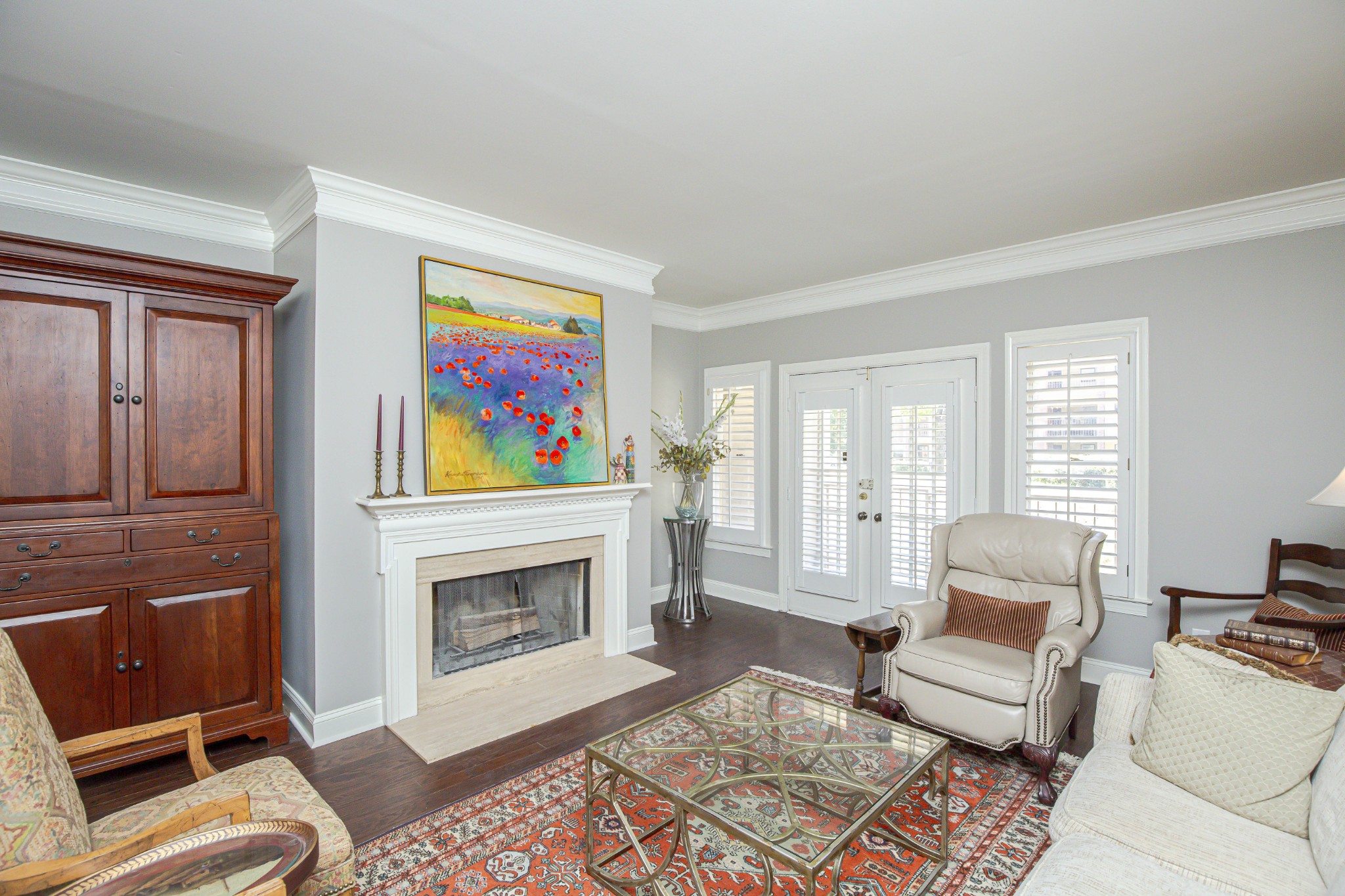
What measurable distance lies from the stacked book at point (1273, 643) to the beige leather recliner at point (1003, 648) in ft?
1.67

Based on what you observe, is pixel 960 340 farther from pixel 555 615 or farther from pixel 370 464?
pixel 370 464

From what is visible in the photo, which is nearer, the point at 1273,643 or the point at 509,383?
the point at 1273,643

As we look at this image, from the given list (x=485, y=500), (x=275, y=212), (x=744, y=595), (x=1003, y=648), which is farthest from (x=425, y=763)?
(x=744, y=595)

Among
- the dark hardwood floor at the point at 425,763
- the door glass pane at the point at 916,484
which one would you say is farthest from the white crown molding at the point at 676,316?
the dark hardwood floor at the point at 425,763


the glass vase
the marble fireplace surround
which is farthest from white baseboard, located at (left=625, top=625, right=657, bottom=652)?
the glass vase

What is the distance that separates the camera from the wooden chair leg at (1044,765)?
255cm

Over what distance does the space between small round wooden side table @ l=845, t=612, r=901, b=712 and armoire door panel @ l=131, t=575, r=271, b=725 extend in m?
2.85

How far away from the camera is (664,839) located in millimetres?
2289

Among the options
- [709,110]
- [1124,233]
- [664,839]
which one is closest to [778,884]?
[664,839]

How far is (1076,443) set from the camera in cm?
390

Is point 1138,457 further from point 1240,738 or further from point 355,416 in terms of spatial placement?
point 355,416

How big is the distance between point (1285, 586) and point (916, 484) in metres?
1.99

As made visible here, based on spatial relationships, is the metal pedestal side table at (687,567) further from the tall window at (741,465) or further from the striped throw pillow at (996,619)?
the striped throw pillow at (996,619)

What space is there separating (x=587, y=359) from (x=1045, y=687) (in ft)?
9.94
